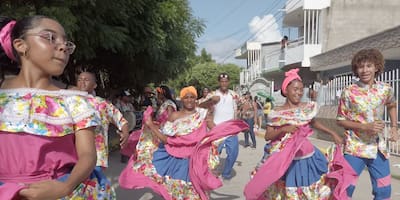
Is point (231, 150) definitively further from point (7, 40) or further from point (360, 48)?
point (360, 48)

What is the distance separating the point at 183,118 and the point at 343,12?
2157 cm

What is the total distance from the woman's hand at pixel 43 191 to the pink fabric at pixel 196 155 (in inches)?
135

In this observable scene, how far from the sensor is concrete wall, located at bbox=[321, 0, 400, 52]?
2483 cm

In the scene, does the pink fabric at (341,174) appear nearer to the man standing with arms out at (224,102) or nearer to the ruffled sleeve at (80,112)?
the ruffled sleeve at (80,112)

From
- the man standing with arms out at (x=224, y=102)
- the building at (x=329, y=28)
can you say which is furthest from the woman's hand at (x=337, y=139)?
the building at (x=329, y=28)

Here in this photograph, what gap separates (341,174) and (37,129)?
3330 millimetres

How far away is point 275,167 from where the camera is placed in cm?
465

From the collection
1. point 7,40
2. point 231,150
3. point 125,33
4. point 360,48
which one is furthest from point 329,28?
point 7,40

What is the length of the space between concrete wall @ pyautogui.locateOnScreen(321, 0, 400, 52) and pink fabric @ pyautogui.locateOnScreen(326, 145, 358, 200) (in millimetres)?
21736

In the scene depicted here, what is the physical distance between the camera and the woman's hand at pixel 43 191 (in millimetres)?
1857

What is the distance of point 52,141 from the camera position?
2.05m

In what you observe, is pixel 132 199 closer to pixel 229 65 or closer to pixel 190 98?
pixel 190 98

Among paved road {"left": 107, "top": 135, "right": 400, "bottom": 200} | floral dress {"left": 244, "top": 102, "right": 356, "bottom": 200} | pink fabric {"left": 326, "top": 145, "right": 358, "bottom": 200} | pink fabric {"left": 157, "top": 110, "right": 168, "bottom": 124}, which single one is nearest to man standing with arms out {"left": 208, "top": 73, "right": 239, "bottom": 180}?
paved road {"left": 107, "top": 135, "right": 400, "bottom": 200}

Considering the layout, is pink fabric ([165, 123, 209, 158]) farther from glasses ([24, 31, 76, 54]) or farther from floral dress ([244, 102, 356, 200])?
glasses ([24, 31, 76, 54])
